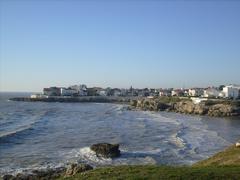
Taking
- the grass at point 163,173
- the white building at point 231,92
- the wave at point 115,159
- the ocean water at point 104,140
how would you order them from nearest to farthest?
the grass at point 163,173 < the wave at point 115,159 < the ocean water at point 104,140 < the white building at point 231,92

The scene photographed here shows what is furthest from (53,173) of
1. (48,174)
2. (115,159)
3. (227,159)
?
(227,159)

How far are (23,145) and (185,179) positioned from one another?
91.9 feet

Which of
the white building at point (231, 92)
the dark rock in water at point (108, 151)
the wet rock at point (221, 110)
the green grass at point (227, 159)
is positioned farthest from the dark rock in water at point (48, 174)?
the white building at point (231, 92)

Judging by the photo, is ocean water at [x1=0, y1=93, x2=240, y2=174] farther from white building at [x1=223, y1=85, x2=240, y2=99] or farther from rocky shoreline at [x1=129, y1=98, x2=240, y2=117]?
white building at [x1=223, y1=85, x2=240, y2=99]

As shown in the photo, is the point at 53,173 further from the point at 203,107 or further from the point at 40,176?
the point at 203,107

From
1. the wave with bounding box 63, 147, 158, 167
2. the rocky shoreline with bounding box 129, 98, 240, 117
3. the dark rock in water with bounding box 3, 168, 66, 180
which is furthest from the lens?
the rocky shoreline with bounding box 129, 98, 240, 117

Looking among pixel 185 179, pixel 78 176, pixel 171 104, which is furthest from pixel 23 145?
pixel 171 104

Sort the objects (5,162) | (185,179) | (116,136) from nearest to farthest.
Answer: (185,179) → (5,162) → (116,136)

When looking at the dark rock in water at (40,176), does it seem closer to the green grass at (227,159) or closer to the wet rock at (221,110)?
the green grass at (227,159)

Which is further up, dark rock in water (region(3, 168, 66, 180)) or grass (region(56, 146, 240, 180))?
grass (region(56, 146, 240, 180))

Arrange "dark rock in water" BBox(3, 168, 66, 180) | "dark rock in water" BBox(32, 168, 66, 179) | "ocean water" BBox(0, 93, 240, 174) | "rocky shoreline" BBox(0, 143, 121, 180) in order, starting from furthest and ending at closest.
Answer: "ocean water" BBox(0, 93, 240, 174), "dark rock in water" BBox(32, 168, 66, 179), "dark rock in water" BBox(3, 168, 66, 180), "rocky shoreline" BBox(0, 143, 121, 180)

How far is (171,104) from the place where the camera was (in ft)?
369

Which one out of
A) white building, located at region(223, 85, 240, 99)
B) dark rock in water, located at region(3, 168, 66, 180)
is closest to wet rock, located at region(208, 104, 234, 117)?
Result: white building, located at region(223, 85, 240, 99)

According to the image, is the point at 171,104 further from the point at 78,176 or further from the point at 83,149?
the point at 78,176
